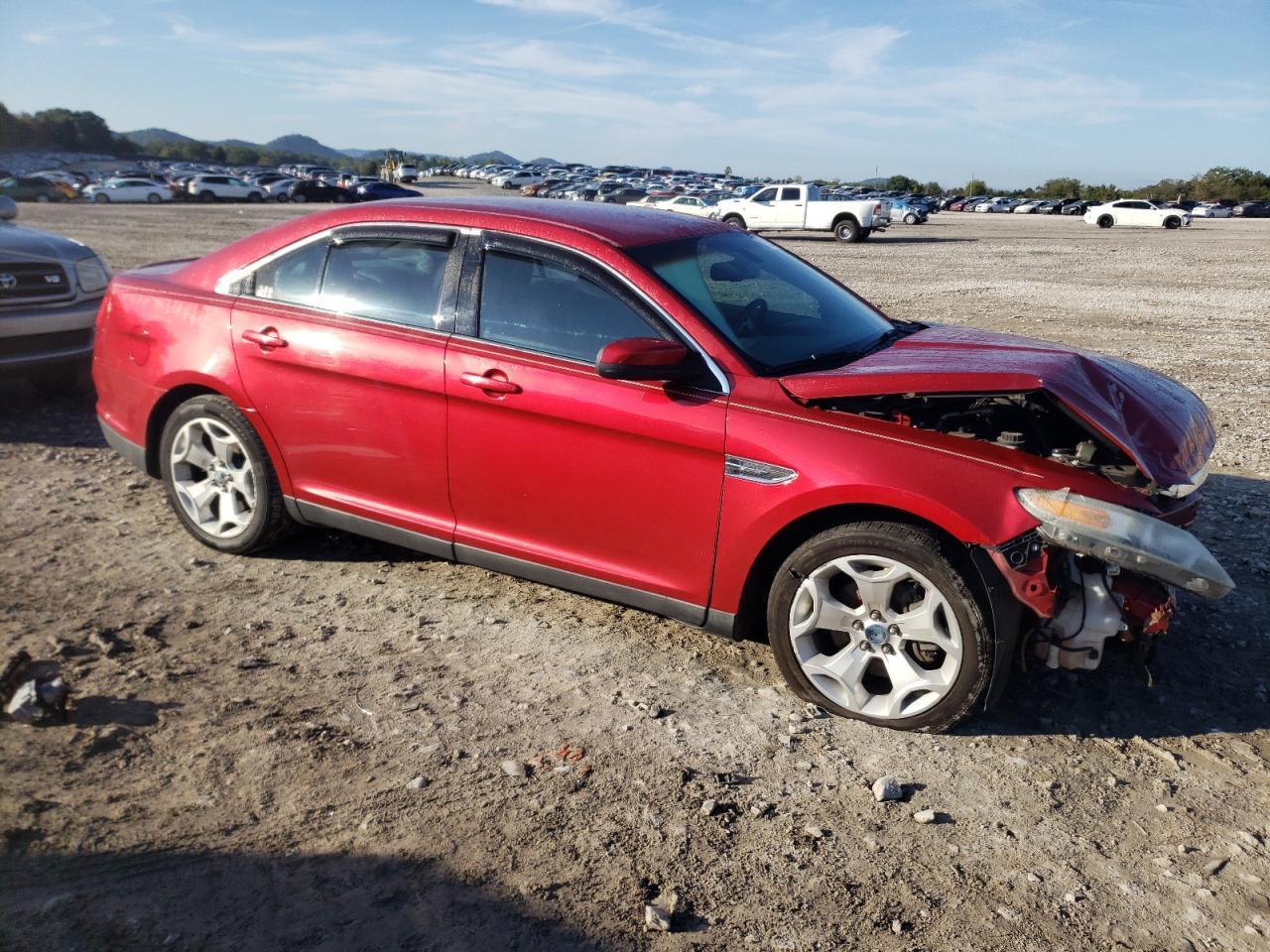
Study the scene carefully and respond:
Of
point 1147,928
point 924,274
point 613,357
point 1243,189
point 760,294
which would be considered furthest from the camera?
point 1243,189

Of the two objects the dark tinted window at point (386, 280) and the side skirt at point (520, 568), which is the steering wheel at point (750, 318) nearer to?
the side skirt at point (520, 568)

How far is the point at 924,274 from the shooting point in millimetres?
18766

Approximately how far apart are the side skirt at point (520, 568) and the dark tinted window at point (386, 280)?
0.91m

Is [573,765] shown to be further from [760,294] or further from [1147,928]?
[760,294]

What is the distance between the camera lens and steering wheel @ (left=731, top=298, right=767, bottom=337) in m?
3.78

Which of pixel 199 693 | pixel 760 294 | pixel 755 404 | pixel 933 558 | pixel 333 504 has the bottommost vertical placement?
pixel 199 693

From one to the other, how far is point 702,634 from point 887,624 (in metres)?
1.02

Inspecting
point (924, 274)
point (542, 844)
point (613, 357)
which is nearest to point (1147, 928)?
point (542, 844)

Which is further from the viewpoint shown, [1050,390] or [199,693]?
[199,693]

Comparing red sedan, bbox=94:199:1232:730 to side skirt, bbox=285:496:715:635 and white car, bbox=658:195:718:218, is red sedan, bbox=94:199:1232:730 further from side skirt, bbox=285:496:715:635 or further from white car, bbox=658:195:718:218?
white car, bbox=658:195:718:218

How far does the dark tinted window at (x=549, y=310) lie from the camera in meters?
3.72

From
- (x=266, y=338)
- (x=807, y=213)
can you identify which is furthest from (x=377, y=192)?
(x=266, y=338)

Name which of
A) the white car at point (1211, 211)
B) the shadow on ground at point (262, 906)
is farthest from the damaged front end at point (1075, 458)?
the white car at point (1211, 211)

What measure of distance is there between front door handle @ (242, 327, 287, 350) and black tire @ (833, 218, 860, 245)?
27.8 metres
